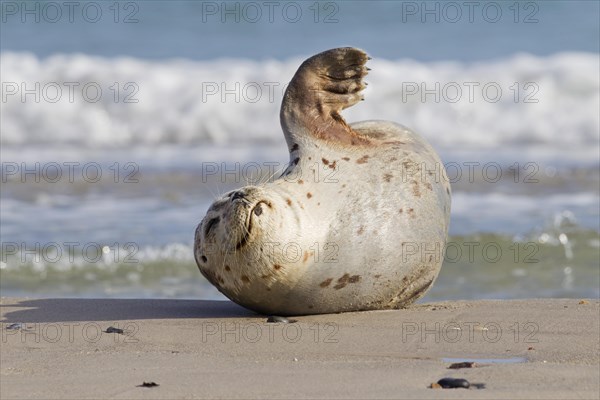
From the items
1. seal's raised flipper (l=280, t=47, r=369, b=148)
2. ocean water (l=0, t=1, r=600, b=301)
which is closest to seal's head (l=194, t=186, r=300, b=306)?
seal's raised flipper (l=280, t=47, r=369, b=148)

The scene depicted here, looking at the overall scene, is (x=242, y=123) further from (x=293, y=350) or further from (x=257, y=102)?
(x=293, y=350)

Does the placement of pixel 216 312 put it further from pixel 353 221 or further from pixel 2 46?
pixel 2 46

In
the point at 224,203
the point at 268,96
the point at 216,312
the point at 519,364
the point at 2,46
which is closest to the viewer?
the point at 519,364

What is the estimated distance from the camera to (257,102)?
15273mm

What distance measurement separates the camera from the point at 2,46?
65.0 ft

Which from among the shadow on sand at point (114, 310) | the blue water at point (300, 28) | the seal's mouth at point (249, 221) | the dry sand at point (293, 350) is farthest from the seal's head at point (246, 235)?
the blue water at point (300, 28)

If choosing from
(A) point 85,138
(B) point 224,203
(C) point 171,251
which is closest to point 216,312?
(B) point 224,203

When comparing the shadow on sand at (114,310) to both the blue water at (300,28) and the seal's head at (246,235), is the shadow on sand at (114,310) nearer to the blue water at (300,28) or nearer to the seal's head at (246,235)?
the seal's head at (246,235)

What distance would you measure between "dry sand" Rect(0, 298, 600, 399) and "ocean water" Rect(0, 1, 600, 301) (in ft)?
4.57

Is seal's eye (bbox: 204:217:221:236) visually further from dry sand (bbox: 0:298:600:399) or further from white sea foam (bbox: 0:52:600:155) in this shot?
white sea foam (bbox: 0:52:600:155)

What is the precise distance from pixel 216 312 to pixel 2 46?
15.7 metres

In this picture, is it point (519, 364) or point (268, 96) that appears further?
point (268, 96)

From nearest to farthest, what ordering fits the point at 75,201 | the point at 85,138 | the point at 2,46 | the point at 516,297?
the point at 516,297
the point at 75,201
the point at 85,138
the point at 2,46

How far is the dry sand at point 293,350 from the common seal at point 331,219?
14cm
